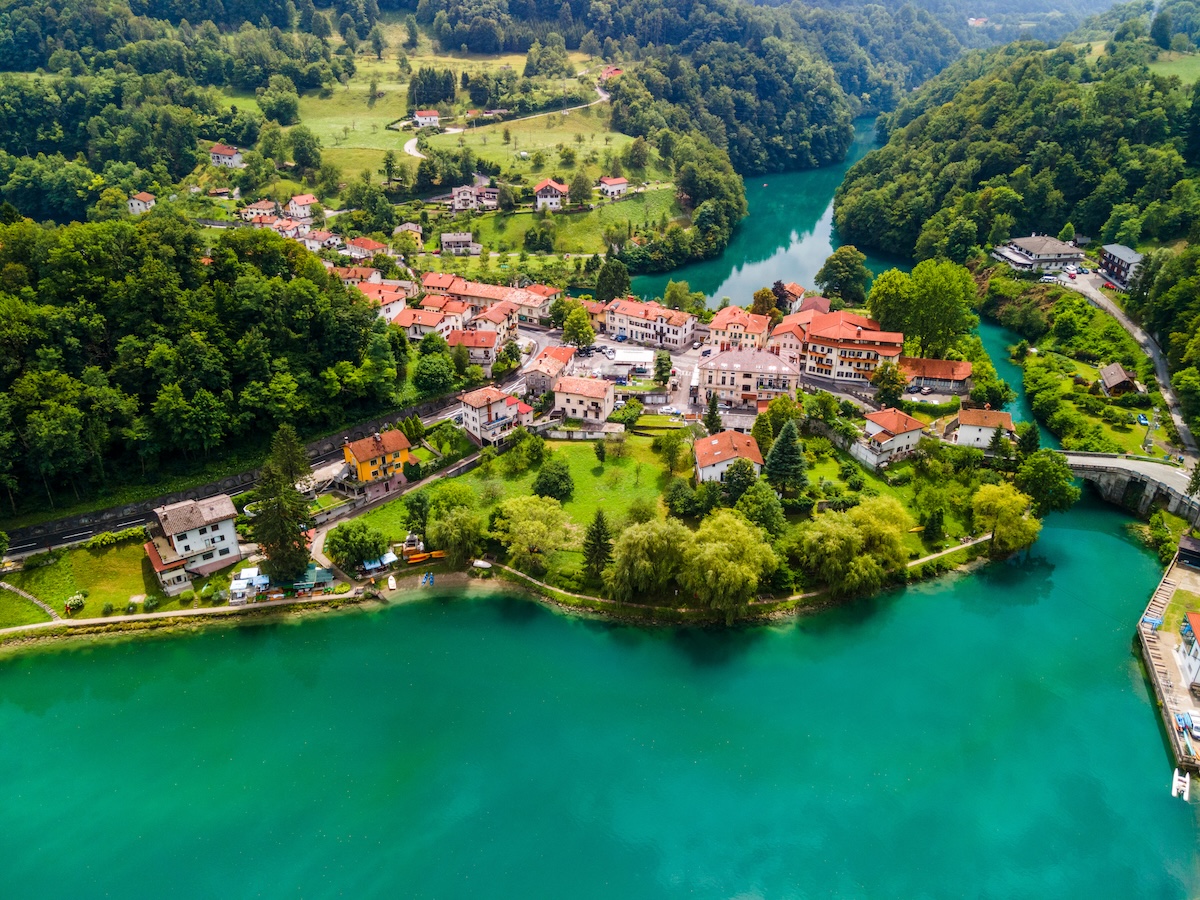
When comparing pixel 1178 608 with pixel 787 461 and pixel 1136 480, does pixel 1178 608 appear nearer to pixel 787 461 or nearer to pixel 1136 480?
pixel 1136 480

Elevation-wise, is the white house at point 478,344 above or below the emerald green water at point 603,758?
above

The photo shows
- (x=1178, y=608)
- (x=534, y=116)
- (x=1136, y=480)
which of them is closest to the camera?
(x=1178, y=608)

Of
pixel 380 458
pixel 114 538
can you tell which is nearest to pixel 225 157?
pixel 380 458

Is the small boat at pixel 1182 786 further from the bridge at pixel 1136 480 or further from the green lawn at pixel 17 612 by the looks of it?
the green lawn at pixel 17 612

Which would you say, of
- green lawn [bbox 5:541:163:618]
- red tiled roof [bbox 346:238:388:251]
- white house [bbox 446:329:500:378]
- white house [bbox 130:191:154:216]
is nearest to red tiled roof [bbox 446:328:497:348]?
white house [bbox 446:329:500:378]

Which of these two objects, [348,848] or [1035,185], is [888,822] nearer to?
[348,848]

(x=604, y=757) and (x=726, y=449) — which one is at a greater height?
(x=726, y=449)

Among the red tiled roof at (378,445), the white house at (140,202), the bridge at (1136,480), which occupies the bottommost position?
the bridge at (1136,480)

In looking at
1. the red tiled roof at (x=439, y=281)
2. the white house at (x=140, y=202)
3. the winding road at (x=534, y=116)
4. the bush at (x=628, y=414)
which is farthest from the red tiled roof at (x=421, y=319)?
the winding road at (x=534, y=116)
